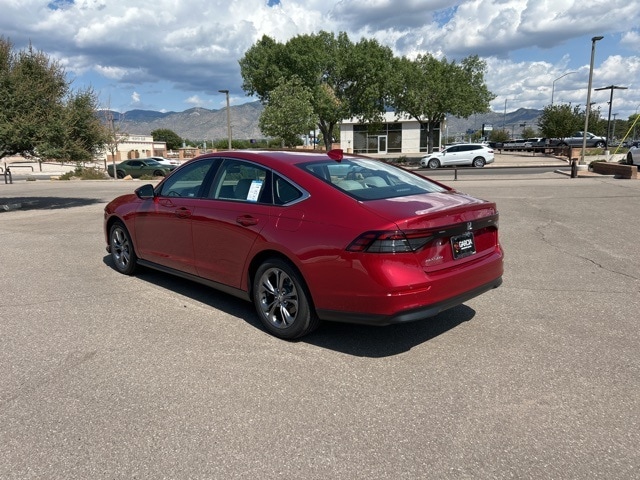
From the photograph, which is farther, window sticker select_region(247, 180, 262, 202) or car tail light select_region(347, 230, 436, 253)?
window sticker select_region(247, 180, 262, 202)

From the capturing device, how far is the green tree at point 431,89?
4206 cm

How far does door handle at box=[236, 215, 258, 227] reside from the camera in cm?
428

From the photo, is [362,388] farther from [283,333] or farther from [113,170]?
[113,170]

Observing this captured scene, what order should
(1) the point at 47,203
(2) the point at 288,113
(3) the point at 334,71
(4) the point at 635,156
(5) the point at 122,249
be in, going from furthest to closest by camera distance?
(3) the point at 334,71, (2) the point at 288,113, (4) the point at 635,156, (1) the point at 47,203, (5) the point at 122,249

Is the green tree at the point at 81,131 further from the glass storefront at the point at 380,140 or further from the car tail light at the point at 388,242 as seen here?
the glass storefront at the point at 380,140

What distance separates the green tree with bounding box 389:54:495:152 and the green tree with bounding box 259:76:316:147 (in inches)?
323

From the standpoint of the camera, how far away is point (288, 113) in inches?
1468

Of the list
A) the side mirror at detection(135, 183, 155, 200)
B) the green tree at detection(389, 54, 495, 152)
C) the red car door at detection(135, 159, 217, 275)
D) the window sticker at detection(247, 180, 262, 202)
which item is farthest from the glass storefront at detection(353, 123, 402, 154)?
the window sticker at detection(247, 180, 262, 202)

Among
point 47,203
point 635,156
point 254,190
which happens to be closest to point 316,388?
point 254,190

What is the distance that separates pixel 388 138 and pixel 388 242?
62.1m

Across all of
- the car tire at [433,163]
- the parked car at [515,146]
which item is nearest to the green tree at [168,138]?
the parked car at [515,146]

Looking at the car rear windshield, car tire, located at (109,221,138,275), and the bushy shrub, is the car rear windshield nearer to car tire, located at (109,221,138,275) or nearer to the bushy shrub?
car tire, located at (109,221,138,275)

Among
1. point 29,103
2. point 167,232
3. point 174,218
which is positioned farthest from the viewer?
point 29,103

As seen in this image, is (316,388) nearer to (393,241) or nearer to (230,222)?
(393,241)
